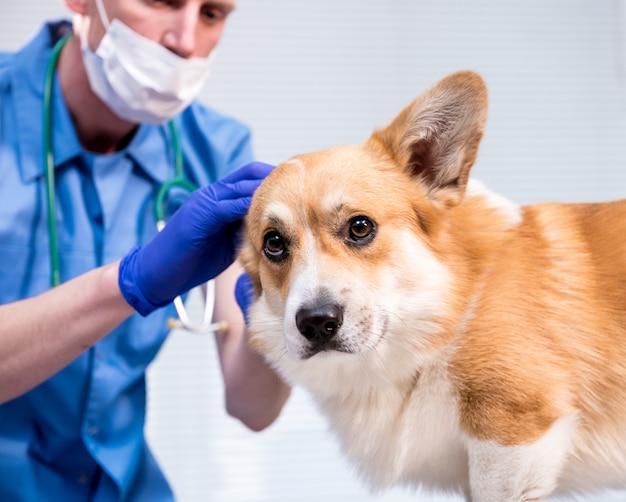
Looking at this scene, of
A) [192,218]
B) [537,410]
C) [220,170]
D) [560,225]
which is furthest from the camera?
[220,170]

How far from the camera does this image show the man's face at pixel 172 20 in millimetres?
1406

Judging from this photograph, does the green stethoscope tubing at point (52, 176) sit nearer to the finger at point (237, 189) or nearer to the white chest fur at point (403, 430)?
the finger at point (237, 189)

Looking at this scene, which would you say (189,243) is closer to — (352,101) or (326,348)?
(326,348)

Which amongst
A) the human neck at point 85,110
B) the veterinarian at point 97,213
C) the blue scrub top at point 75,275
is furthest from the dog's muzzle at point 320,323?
the human neck at point 85,110

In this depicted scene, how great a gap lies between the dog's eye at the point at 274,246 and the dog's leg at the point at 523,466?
38 cm

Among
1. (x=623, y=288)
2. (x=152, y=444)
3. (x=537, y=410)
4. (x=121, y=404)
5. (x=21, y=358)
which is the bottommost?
(x=152, y=444)

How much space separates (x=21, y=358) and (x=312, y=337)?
1.88 feet

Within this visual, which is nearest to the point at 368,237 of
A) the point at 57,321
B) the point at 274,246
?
the point at 274,246

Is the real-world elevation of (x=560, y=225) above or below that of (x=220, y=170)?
above

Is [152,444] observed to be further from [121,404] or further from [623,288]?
[623,288]

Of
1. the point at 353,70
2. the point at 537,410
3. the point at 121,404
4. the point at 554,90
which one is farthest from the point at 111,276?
the point at 554,90

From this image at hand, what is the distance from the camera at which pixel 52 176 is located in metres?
1.43

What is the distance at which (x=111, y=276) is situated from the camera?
3.97 feet

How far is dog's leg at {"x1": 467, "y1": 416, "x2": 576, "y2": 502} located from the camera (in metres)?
0.85
